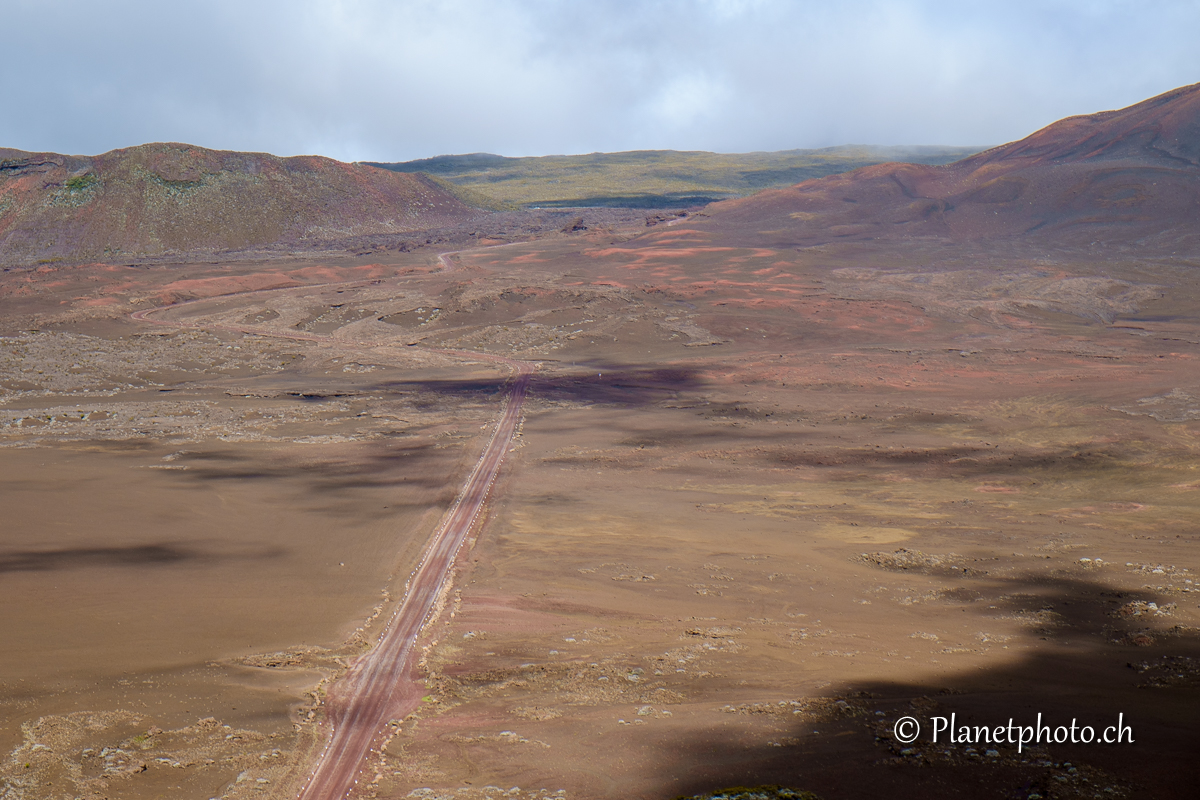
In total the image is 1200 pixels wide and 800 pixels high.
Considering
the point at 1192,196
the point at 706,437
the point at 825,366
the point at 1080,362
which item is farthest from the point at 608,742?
the point at 1192,196

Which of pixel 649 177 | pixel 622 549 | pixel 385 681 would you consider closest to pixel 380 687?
pixel 385 681

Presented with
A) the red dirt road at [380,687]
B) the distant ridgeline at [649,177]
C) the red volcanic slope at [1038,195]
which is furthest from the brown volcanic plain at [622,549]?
the distant ridgeline at [649,177]

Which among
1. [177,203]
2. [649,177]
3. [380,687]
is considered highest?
[649,177]

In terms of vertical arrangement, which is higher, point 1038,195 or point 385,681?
point 1038,195

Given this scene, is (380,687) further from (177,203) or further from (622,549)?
(177,203)

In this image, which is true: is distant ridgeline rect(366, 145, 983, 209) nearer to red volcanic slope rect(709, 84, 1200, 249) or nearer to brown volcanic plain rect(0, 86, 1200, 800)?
red volcanic slope rect(709, 84, 1200, 249)

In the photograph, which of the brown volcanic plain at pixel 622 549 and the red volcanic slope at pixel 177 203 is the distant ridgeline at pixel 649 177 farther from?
the brown volcanic plain at pixel 622 549

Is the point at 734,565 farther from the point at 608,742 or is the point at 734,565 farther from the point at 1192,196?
the point at 1192,196
